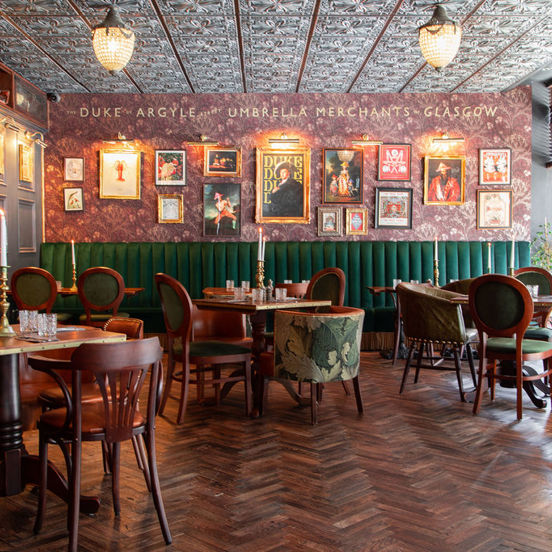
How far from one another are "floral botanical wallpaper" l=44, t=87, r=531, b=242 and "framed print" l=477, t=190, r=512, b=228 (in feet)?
0.28

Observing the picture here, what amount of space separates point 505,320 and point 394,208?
3.70 m

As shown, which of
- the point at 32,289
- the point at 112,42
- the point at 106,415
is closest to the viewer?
the point at 106,415

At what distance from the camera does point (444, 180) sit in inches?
290

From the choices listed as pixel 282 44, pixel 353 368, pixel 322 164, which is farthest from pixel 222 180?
pixel 353 368

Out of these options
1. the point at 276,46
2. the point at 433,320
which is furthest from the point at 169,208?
the point at 433,320

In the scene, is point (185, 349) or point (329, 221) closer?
point (185, 349)

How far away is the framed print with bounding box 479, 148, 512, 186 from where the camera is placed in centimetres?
736

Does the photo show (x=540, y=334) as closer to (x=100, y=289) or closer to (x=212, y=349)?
(x=212, y=349)

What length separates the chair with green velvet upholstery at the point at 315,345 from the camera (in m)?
3.52

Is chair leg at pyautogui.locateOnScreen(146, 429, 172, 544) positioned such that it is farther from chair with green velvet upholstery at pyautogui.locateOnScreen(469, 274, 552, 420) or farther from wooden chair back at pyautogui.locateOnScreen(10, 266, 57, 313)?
wooden chair back at pyautogui.locateOnScreen(10, 266, 57, 313)

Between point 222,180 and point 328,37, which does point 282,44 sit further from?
point 222,180

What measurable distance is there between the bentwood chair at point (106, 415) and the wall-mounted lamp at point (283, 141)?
5.36 meters

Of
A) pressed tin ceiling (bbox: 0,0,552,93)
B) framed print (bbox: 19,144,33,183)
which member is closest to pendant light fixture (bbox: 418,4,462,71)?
pressed tin ceiling (bbox: 0,0,552,93)

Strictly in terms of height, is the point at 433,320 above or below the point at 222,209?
below
